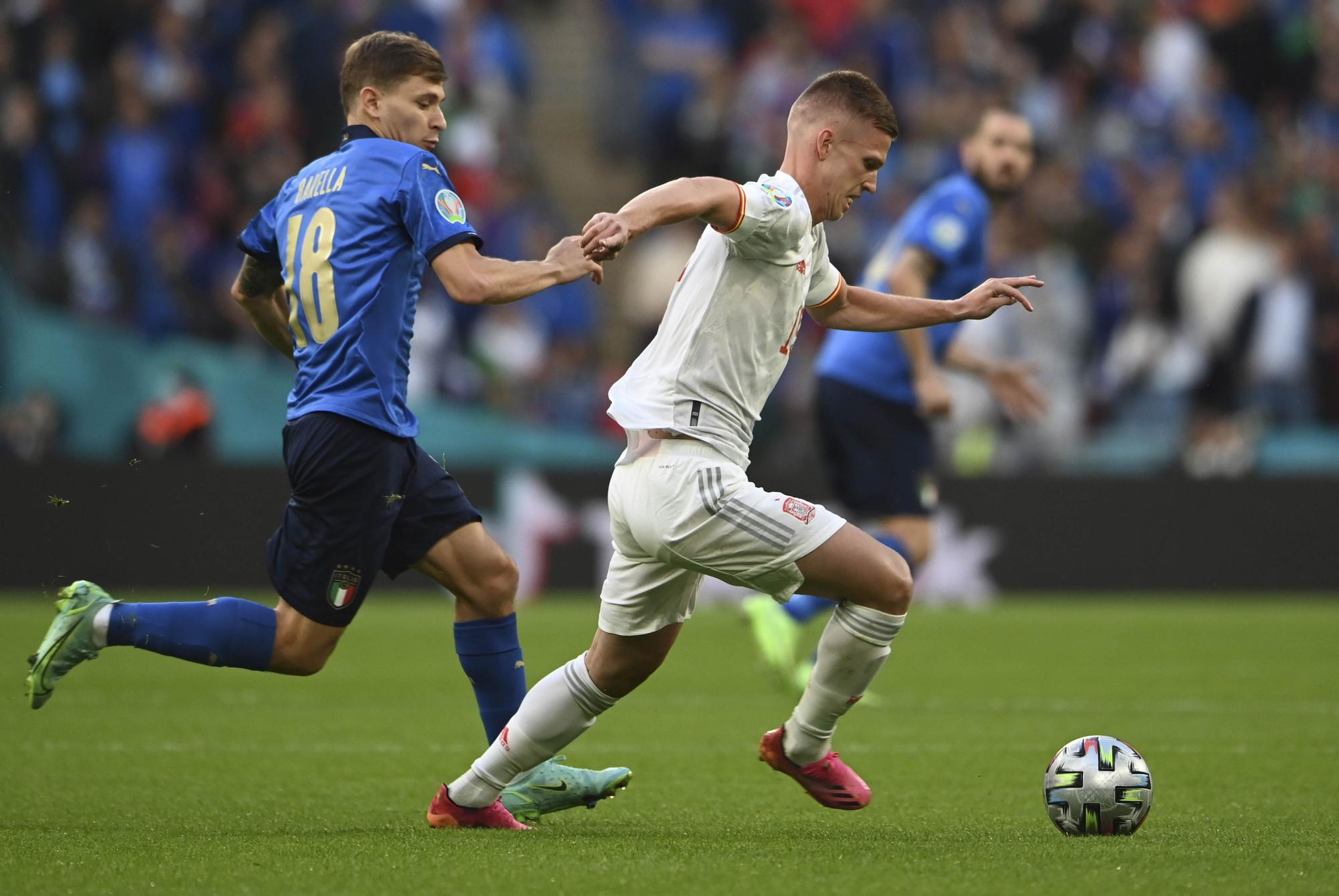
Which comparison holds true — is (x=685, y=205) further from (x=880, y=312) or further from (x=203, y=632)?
(x=203, y=632)

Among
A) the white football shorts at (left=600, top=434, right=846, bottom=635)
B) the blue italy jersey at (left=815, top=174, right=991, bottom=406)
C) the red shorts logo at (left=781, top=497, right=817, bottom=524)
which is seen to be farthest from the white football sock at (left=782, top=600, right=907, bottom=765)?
the blue italy jersey at (left=815, top=174, right=991, bottom=406)

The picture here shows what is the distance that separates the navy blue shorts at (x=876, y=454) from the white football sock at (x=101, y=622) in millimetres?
3929

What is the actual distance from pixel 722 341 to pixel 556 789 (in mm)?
1344

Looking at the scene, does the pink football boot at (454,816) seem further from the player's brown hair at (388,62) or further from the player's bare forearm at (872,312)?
the player's brown hair at (388,62)

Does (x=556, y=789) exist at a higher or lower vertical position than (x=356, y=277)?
lower

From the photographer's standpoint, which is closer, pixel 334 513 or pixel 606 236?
pixel 606 236

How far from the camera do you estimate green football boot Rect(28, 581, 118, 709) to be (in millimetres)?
4969

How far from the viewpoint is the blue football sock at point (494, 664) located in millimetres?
5250

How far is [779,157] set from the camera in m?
15.7

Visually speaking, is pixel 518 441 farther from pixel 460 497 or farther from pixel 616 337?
pixel 460 497

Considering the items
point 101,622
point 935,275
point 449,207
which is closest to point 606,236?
point 449,207

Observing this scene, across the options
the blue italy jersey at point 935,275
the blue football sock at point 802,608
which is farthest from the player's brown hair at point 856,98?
the blue football sock at point 802,608

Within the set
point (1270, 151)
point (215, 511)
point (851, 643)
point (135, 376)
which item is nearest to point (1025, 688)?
point (851, 643)

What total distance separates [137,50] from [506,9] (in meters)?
3.87
